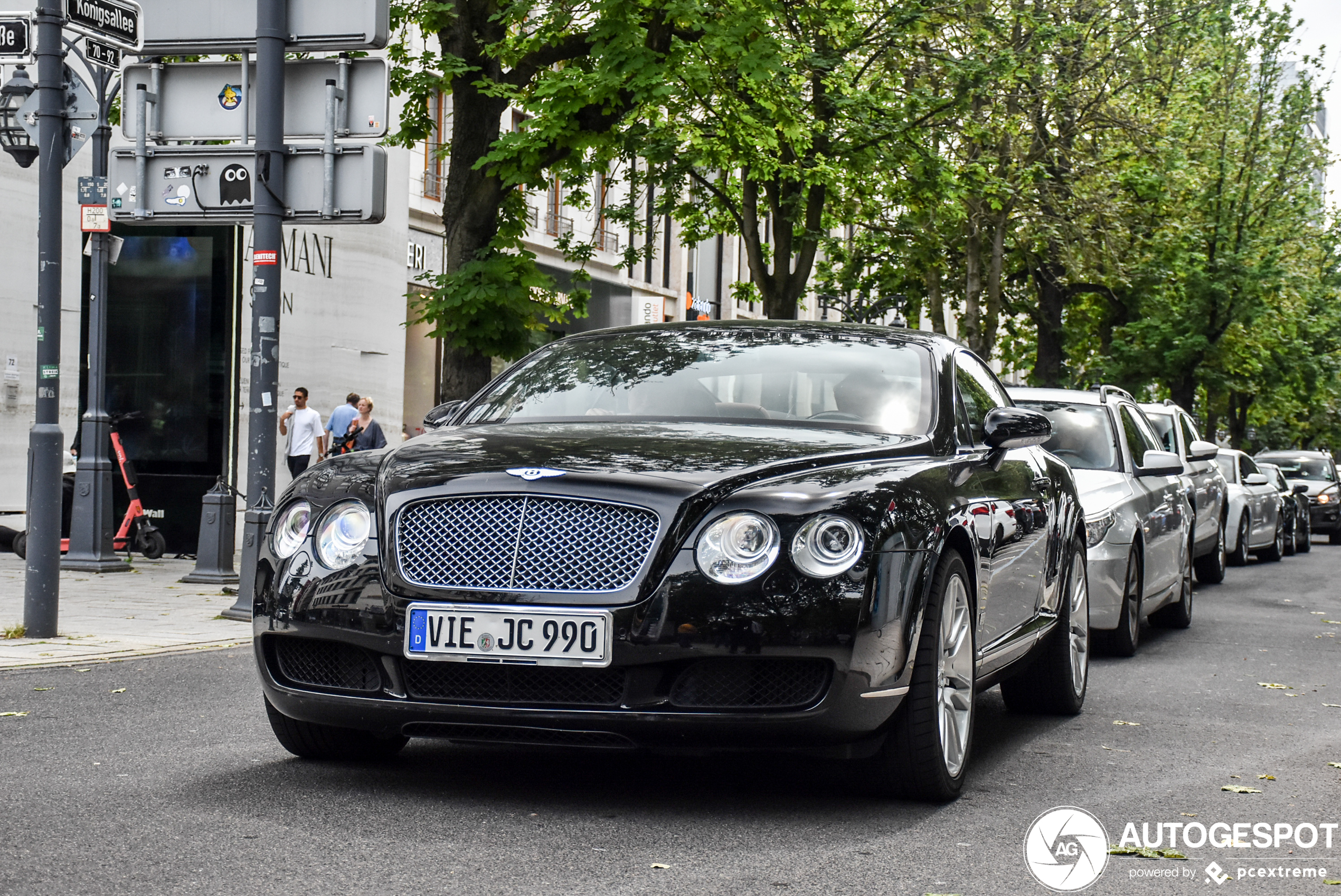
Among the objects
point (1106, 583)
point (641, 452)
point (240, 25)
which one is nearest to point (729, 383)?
point (641, 452)

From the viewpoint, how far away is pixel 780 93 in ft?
60.6

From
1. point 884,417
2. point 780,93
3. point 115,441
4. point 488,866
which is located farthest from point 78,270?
point 488,866

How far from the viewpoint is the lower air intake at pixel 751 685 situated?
4871mm

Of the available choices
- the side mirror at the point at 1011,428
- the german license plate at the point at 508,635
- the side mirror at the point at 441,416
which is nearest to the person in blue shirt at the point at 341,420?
the side mirror at the point at 441,416

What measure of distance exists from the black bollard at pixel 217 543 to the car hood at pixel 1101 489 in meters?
6.75

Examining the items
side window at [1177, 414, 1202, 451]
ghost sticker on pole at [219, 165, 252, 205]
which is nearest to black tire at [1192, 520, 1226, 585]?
side window at [1177, 414, 1202, 451]

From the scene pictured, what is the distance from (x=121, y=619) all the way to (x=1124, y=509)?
619 cm

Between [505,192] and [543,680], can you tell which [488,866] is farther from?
[505,192]

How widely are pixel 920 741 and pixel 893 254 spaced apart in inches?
1039

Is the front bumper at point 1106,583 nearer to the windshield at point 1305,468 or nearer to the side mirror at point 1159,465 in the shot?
the side mirror at point 1159,465

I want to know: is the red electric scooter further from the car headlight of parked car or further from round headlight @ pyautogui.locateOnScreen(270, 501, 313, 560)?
round headlight @ pyautogui.locateOnScreen(270, 501, 313, 560)

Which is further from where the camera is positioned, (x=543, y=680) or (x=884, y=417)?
(x=884, y=417)

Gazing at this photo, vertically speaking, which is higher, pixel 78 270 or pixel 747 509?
pixel 78 270

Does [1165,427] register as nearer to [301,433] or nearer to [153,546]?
[153,546]
